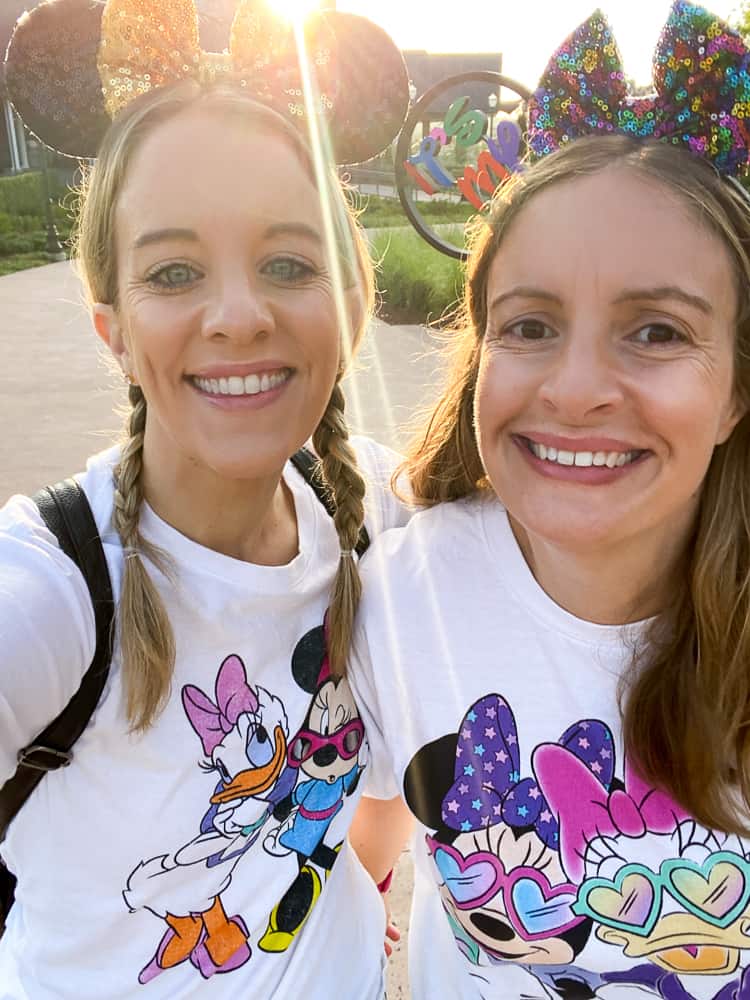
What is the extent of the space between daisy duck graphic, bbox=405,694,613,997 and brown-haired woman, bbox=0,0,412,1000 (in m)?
0.25

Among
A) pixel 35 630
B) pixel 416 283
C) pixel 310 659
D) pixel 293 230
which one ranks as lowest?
pixel 416 283

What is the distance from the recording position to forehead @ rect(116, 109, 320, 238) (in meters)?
1.42

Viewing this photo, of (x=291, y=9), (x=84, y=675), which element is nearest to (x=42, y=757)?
(x=84, y=675)

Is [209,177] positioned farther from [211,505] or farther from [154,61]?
[211,505]

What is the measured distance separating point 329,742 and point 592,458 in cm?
77

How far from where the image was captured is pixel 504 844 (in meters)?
1.50

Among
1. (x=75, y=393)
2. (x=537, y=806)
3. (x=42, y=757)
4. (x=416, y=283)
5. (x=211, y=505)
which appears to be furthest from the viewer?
(x=416, y=283)

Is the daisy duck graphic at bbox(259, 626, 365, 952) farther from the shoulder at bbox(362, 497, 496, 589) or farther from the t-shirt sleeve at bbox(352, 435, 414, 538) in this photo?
the t-shirt sleeve at bbox(352, 435, 414, 538)

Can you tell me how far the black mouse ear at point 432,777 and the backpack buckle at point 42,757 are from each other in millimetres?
614

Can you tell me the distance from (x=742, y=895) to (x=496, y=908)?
0.42 metres

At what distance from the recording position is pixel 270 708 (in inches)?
61.7

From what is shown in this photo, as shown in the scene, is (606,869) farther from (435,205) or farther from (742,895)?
(435,205)

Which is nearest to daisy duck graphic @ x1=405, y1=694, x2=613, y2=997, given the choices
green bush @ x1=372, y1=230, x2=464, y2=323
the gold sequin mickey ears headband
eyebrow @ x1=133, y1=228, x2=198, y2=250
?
eyebrow @ x1=133, y1=228, x2=198, y2=250

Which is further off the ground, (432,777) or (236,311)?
(236,311)
